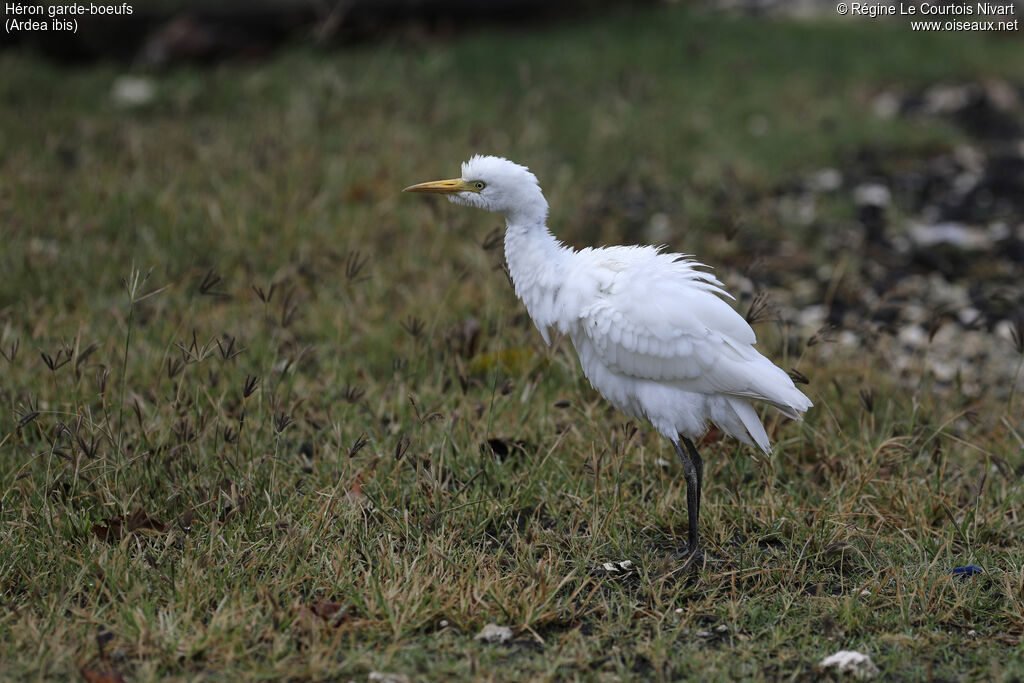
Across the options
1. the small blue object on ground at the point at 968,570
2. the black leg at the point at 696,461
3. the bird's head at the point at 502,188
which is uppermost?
the bird's head at the point at 502,188

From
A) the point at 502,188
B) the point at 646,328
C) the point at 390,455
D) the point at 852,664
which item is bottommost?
the point at 852,664

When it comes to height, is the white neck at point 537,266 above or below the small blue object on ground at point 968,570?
above

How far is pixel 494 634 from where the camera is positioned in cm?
293

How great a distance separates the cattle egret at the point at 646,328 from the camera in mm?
3262

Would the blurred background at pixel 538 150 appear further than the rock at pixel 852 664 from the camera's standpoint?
A: Yes

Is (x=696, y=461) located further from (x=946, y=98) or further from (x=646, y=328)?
(x=946, y=98)

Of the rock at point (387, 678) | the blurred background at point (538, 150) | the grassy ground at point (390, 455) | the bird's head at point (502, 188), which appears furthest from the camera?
the blurred background at point (538, 150)

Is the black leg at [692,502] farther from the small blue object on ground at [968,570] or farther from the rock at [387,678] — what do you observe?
the rock at [387,678]

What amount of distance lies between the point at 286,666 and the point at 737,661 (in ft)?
4.03

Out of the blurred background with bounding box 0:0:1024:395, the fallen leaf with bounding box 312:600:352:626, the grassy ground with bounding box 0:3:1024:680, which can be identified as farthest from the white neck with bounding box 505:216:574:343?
the fallen leaf with bounding box 312:600:352:626

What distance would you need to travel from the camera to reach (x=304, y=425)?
3955 millimetres

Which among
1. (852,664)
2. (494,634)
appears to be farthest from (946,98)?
(494,634)

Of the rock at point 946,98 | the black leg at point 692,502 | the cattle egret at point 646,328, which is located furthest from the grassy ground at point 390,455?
the rock at point 946,98

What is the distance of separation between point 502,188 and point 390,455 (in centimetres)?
103
